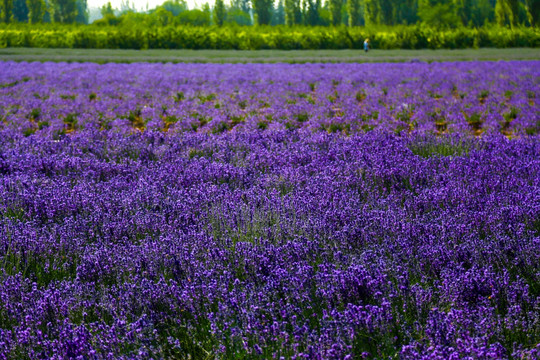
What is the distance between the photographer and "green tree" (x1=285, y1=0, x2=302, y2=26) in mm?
A: 61638

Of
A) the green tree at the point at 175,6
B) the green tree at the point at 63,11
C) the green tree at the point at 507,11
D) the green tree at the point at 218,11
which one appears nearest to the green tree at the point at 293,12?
the green tree at the point at 218,11

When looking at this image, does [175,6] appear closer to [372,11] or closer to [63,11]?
[63,11]

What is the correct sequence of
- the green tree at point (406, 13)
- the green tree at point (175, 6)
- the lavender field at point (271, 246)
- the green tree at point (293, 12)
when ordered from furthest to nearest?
the green tree at point (175, 6), the green tree at point (406, 13), the green tree at point (293, 12), the lavender field at point (271, 246)

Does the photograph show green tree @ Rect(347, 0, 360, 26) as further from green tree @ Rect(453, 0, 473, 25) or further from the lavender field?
the lavender field

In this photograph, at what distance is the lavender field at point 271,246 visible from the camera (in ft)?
7.46

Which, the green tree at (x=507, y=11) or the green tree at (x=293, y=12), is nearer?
the green tree at (x=507, y=11)

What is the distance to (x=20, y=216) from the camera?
3.96 meters

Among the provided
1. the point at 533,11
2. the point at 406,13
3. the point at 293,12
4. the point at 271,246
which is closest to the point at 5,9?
the point at 293,12

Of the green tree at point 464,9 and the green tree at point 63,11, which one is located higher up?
the green tree at point 63,11

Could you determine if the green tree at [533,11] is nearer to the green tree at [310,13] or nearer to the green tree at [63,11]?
the green tree at [310,13]

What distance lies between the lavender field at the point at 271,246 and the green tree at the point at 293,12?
58.6 meters

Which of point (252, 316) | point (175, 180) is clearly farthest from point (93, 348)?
point (175, 180)

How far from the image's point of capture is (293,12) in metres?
62.2

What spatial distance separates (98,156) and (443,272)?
4587 millimetres
